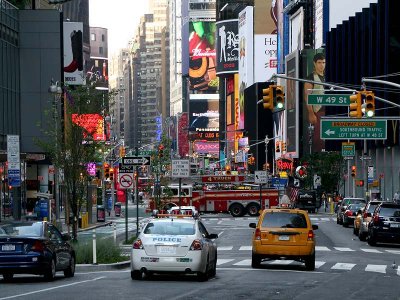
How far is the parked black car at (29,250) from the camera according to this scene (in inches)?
969

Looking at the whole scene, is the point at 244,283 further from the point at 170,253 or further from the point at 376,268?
the point at 376,268

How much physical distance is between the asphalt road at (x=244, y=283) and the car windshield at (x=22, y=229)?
1081 millimetres

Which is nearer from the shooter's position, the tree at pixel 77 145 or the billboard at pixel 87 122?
the tree at pixel 77 145

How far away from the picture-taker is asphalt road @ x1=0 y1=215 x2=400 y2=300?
21.2 meters

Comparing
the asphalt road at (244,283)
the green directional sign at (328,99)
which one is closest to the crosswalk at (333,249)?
the asphalt road at (244,283)

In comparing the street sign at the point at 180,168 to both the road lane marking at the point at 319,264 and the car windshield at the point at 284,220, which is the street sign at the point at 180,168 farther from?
the car windshield at the point at 284,220

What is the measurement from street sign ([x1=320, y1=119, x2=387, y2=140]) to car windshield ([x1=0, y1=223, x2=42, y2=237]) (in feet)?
94.5

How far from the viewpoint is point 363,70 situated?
112000 millimetres

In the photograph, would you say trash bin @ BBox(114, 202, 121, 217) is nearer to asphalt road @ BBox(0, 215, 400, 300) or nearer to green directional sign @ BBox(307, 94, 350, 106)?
green directional sign @ BBox(307, 94, 350, 106)

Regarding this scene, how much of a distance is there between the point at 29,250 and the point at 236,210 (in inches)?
2222

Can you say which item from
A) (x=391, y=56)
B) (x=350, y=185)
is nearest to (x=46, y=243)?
(x=391, y=56)

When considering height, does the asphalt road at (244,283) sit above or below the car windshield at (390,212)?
below

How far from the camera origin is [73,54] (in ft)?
253

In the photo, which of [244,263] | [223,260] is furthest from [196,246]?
[223,260]
